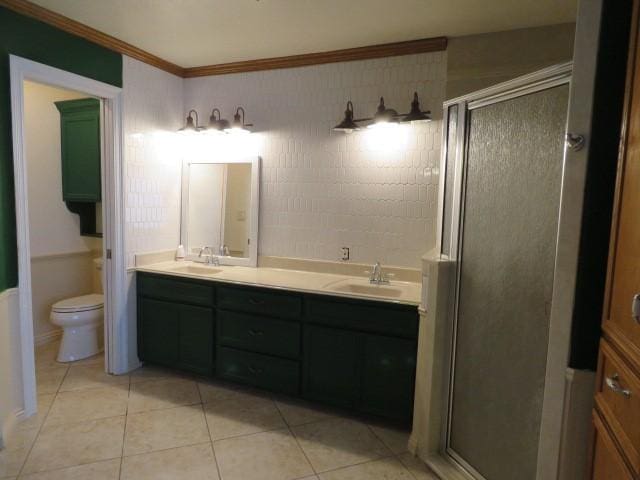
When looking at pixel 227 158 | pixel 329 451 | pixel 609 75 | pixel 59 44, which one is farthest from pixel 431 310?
pixel 59 44

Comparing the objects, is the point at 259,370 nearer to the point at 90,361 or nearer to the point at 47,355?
the point at 90,361

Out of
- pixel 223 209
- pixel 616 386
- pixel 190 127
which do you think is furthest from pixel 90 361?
pixel 616 386

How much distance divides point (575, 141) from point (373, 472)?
1.76m

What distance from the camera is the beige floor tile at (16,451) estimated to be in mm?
2043

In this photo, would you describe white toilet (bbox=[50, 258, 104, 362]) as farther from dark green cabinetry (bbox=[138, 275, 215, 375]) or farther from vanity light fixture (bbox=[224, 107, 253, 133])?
vanity light fixture (bbox=[224, 107, 253, 133])

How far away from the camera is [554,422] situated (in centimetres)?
138

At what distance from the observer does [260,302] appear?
274 cm

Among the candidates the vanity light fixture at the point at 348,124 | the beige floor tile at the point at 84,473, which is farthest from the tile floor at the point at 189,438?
the vanity light fixture at the point at 348,124

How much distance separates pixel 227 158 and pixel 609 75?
8.80 ft

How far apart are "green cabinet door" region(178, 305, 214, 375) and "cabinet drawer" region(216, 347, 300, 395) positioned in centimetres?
10

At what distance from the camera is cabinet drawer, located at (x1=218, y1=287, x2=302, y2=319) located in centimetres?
264

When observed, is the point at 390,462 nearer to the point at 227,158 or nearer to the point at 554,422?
the point at 554,422

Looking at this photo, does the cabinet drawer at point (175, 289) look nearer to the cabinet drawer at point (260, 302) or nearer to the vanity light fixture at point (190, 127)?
the cabinet drawer at point (260, 302)

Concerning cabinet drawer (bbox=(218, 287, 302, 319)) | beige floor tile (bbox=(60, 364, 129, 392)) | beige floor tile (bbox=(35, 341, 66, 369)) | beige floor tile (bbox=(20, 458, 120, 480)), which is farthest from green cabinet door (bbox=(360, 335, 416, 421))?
beige floor tile (bbox=(35, 341, 66, 369))
